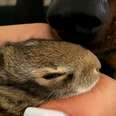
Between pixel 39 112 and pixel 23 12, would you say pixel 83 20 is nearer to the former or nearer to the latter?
pixel 39 112

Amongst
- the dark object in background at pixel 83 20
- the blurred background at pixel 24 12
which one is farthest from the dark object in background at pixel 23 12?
the dark object in background at pixel 83 20

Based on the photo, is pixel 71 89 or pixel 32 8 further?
pixel 32 8

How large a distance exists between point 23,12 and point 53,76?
0.46 meters

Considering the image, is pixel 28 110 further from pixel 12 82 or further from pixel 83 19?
pixel 83 19

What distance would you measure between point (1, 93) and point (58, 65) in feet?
0.42

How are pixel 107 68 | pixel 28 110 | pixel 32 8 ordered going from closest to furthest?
pixel 28 110, pixel 107 68, pixel 32 8

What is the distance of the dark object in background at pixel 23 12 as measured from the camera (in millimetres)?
1146

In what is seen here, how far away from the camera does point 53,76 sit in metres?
0.75

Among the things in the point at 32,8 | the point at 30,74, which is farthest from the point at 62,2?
the point at 32,8

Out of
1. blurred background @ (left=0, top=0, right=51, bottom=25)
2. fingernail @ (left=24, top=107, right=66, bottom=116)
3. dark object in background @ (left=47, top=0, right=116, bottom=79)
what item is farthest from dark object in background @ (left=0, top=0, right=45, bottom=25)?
fingernail @ (left=24, top=107, right=66, bottom=116)

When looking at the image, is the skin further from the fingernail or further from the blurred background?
the blurred background

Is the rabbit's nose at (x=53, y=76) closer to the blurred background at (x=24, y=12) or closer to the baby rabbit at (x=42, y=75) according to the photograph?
the baby rabbit at (x=42, y=75)

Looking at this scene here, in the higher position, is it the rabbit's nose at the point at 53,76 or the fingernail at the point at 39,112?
the rabbit's nose at the point at 53,76

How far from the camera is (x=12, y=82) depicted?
769 mm
